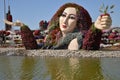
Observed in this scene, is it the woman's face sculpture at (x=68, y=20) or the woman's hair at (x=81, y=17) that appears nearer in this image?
the woman's face sculpture at (x=68, y=20)

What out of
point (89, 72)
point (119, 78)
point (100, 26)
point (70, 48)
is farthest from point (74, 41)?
point (119, 78)

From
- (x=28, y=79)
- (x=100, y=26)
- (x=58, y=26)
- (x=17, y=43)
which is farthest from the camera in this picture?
(x=17, y=43)

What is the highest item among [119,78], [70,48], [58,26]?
[58,26]

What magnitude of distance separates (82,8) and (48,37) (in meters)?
3.36

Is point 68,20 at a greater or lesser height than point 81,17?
lesser

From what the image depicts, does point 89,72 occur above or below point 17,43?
below

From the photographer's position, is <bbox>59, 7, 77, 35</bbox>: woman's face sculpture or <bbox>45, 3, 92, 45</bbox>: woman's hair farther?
<bbox>45, 3, 92, 45</bbox>: woman's hair

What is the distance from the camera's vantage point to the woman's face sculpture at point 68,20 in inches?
949

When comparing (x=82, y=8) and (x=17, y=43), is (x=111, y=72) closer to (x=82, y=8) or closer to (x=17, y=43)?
(x=82, y=8)

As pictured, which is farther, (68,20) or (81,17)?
(81,17)

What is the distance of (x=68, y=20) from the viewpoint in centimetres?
2412

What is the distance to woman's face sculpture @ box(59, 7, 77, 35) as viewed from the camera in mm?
24109

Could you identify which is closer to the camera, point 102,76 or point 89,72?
point 102,76

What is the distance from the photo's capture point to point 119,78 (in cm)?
1277
